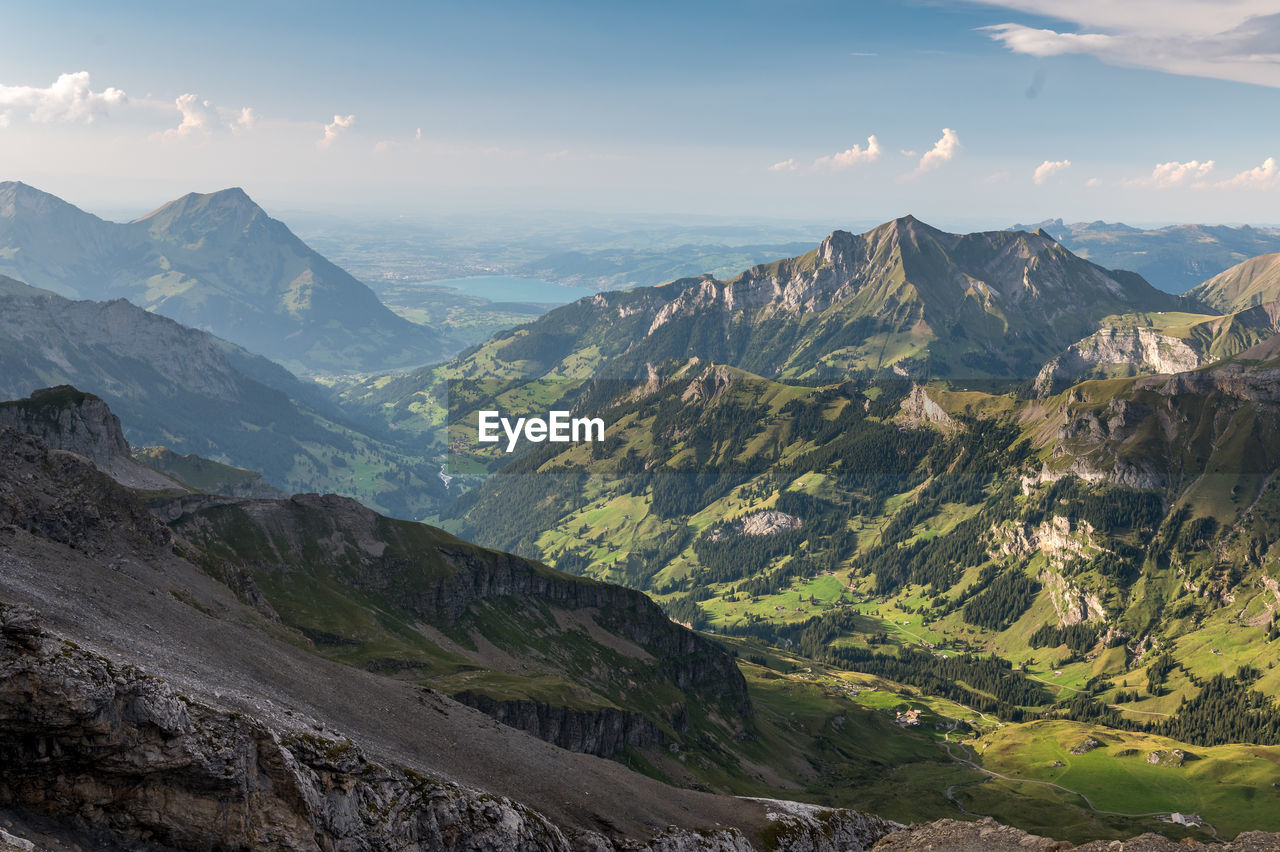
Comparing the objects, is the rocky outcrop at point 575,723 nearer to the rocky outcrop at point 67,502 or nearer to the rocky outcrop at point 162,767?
the rocky outcrop at point 67,502

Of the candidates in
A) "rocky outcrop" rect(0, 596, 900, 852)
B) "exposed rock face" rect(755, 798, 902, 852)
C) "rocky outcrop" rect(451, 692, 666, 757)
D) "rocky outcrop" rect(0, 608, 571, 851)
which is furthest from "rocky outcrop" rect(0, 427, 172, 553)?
"exposed rock face" rect(755, 798, 902, 852)

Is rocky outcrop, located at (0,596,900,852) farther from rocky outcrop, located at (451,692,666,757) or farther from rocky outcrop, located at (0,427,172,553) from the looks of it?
rocky outcrop, located at (451,692,666,757)

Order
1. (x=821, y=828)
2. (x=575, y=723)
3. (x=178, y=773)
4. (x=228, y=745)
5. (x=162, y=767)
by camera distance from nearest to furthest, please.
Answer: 1. (x=162, y=767)
2. (x=178, y=773)
3. (x=228, y=745)
4. (x=821, y=828)
5. (x=575, y=723)

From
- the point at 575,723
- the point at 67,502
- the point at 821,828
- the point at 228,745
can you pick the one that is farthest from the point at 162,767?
the point at 575,723

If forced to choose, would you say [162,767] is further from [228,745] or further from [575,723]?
[575,723]

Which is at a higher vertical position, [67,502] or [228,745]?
[67,502]

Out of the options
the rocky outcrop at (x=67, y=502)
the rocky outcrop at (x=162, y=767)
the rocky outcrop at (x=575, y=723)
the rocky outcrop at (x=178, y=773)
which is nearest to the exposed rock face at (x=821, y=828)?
the rocky outcrop at (x=575, y=723)

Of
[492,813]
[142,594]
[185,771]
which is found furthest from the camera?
[142,594]

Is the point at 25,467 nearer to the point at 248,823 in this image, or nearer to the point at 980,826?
the point at 248,823

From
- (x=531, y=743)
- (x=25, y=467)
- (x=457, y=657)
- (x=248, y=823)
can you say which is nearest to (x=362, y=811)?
(x=248, y=823)
